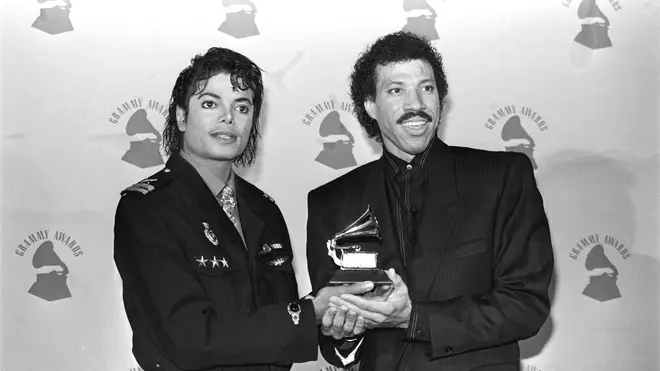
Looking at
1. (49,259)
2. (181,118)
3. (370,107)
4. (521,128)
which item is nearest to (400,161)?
(370,107)

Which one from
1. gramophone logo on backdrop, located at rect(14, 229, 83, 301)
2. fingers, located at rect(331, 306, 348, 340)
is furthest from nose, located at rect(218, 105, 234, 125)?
gramophone logo on backdrop, located at rect(14, 229, 83, 301)

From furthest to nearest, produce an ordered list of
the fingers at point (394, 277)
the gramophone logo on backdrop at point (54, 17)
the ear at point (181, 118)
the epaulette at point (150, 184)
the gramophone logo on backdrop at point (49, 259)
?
the gramophone logo on backdrop at point (54, 17), the gramophone logo on backdrop at point (49, 259), the ear at point (181, 118), the epaulette at point (150, 184), the fingers at point (394, 277)

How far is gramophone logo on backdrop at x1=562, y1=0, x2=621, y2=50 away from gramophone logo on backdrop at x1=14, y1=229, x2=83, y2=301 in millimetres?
2873

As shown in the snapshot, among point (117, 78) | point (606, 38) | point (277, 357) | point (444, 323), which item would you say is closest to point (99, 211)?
point (117, 78)

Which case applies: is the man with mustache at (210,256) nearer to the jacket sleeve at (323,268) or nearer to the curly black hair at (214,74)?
the curly black hair at (214,74)

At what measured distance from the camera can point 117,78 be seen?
3.96 m

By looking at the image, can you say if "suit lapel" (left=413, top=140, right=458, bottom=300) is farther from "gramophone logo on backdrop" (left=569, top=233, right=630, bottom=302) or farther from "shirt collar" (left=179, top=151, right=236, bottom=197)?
"gramophone logo on backdrop" (left=569, top=233, right=630, bottom=302)

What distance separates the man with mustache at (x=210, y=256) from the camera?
8.14 ft

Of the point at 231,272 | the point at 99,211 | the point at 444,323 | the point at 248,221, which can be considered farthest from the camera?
the point at 99,211

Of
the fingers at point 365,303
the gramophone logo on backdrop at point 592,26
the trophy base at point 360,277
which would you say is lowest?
the fingers at point 365,303

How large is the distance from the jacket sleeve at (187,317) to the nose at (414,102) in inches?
31.4

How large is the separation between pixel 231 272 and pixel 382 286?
54cm

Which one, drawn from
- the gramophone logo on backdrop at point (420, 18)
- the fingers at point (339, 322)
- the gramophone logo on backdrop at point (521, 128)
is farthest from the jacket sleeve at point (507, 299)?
the gramophone logo on backdrop at point (420, 18)

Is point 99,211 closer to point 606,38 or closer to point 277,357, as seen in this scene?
point 277,357
